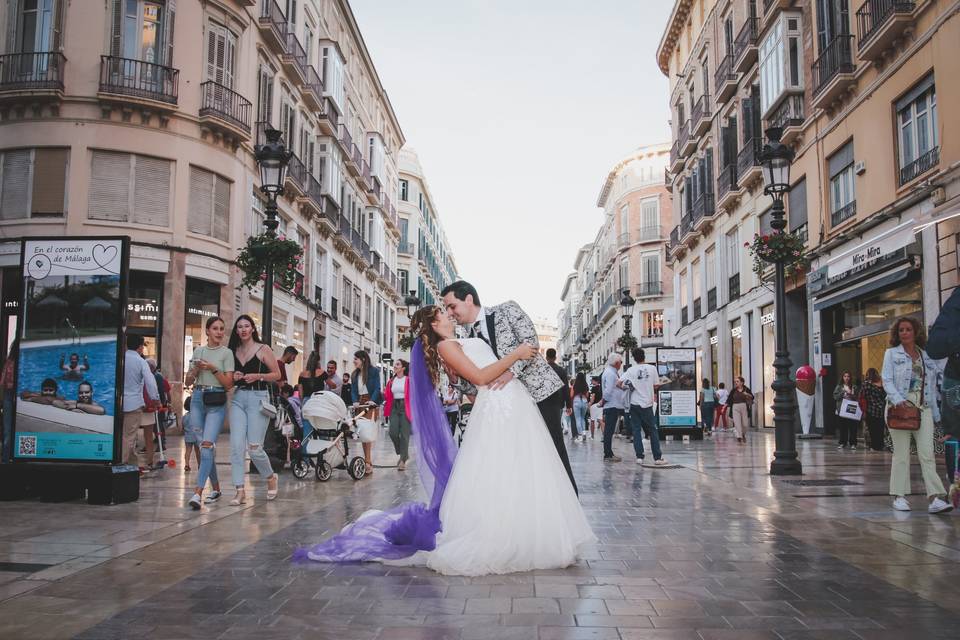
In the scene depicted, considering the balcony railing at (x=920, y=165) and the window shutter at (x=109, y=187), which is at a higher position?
the window shutter at (x=109, y=187)

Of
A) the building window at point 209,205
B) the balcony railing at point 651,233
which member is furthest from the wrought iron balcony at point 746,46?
the balcony railing at point 651,233

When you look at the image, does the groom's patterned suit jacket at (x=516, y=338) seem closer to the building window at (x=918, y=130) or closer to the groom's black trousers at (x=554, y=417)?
the groom's black trousers at (x=554, y=417)

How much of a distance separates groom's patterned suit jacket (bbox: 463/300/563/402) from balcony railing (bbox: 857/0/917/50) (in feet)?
46.3

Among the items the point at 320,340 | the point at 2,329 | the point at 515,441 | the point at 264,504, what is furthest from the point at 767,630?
the point at 320,340

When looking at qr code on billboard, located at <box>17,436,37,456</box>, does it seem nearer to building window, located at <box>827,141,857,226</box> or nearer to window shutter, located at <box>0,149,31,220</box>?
window shutter, located at <box>0,149,31,220</box>

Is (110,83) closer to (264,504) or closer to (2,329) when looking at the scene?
(2,329)

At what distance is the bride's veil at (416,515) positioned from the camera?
532 cm

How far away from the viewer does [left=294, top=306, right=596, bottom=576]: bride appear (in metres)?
5.02

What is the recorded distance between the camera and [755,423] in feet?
88.3

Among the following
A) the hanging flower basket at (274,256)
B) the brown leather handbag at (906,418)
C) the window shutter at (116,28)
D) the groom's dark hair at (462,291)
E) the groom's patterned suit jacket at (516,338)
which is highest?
the window shutter at (116,28)

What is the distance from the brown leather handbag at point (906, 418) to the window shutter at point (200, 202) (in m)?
18.7

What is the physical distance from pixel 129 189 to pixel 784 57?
58.9 ft

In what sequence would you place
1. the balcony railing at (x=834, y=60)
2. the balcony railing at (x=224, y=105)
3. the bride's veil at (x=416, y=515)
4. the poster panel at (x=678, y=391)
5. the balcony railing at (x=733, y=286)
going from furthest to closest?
the balcony railing at (x=733, y=286), the balcony railing at (x=224, y=105), the poster panel at (x=678, y=391), the balcony railing at (x=834, y=60), the bride's veil at (x=416, y=515)

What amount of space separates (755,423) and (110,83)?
71.2 feet
